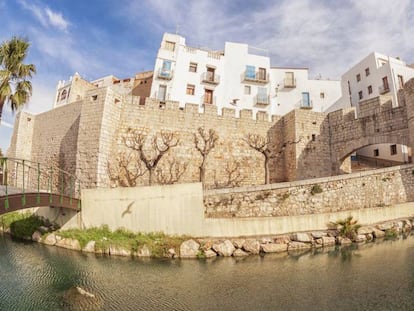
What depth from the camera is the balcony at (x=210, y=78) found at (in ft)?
71.6

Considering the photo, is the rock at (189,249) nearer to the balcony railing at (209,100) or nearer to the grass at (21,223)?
the grass at (21,223)

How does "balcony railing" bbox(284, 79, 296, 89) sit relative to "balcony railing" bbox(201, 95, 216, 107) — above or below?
above

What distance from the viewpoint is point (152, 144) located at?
1468cm

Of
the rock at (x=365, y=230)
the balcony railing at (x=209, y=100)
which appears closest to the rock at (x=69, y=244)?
the rock at (x=365, y=230)

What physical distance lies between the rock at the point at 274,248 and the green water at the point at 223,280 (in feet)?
1.32

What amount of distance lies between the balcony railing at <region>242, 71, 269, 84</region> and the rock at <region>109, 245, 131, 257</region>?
705 inches

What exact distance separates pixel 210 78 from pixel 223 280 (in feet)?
59.0

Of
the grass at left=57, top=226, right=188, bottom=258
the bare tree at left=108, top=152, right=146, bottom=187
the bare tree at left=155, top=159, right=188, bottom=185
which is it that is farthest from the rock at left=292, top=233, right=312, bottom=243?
the bare tree at left=108, top=152, right=146, bottom=187

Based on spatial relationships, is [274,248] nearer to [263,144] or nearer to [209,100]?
[263,144]

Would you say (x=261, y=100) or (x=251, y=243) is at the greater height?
(x=261, y=100)

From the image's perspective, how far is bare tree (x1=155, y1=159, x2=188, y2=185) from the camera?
14.6m

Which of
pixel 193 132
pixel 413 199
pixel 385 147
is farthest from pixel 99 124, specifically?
pixel 385 147

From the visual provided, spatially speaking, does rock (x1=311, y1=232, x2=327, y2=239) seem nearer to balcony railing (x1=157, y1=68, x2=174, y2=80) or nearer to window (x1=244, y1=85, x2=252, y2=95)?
window (x1=244, y1=85, x2=252, y2=95)

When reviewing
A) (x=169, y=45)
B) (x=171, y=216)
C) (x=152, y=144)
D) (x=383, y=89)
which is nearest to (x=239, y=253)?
(x=171, y=216)
